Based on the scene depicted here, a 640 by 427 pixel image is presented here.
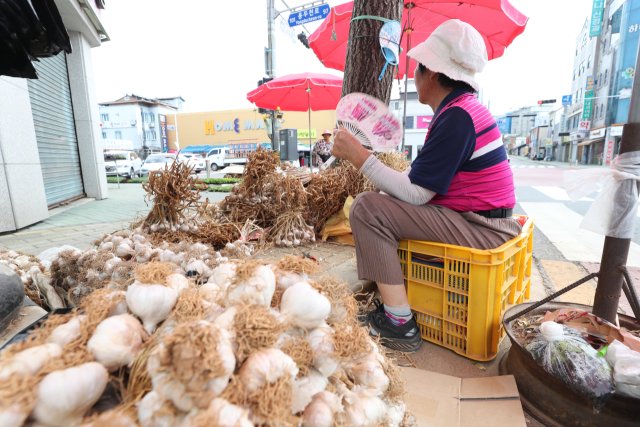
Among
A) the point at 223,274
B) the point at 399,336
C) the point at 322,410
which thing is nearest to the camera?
the point at 322,410

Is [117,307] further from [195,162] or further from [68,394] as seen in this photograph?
[195,162]

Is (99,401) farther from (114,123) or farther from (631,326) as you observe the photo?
(114,123)

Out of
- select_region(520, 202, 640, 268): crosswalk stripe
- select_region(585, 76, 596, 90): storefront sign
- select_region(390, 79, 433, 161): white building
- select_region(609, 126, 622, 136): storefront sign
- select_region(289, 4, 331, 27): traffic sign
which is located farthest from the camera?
select_region(585, 76, 596, 90): storefront sign

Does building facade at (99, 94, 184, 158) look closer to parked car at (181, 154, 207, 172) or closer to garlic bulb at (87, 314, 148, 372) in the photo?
parked car at (181, 154, 207, 172)

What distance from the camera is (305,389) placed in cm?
84

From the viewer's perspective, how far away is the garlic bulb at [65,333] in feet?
2.60

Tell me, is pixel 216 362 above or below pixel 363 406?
above

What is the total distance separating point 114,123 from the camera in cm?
4022

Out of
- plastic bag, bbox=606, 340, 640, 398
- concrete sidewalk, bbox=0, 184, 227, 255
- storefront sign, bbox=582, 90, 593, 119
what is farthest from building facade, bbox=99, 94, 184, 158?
storefront sign, bbox=582, 90, 593, 119

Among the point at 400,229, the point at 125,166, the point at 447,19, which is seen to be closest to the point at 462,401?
the point at 400,229

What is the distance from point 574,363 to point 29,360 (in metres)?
1.70

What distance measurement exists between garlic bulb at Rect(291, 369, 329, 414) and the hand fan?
165cm

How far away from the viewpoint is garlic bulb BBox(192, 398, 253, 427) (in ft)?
2.14

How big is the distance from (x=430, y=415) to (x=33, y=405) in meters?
1.32
